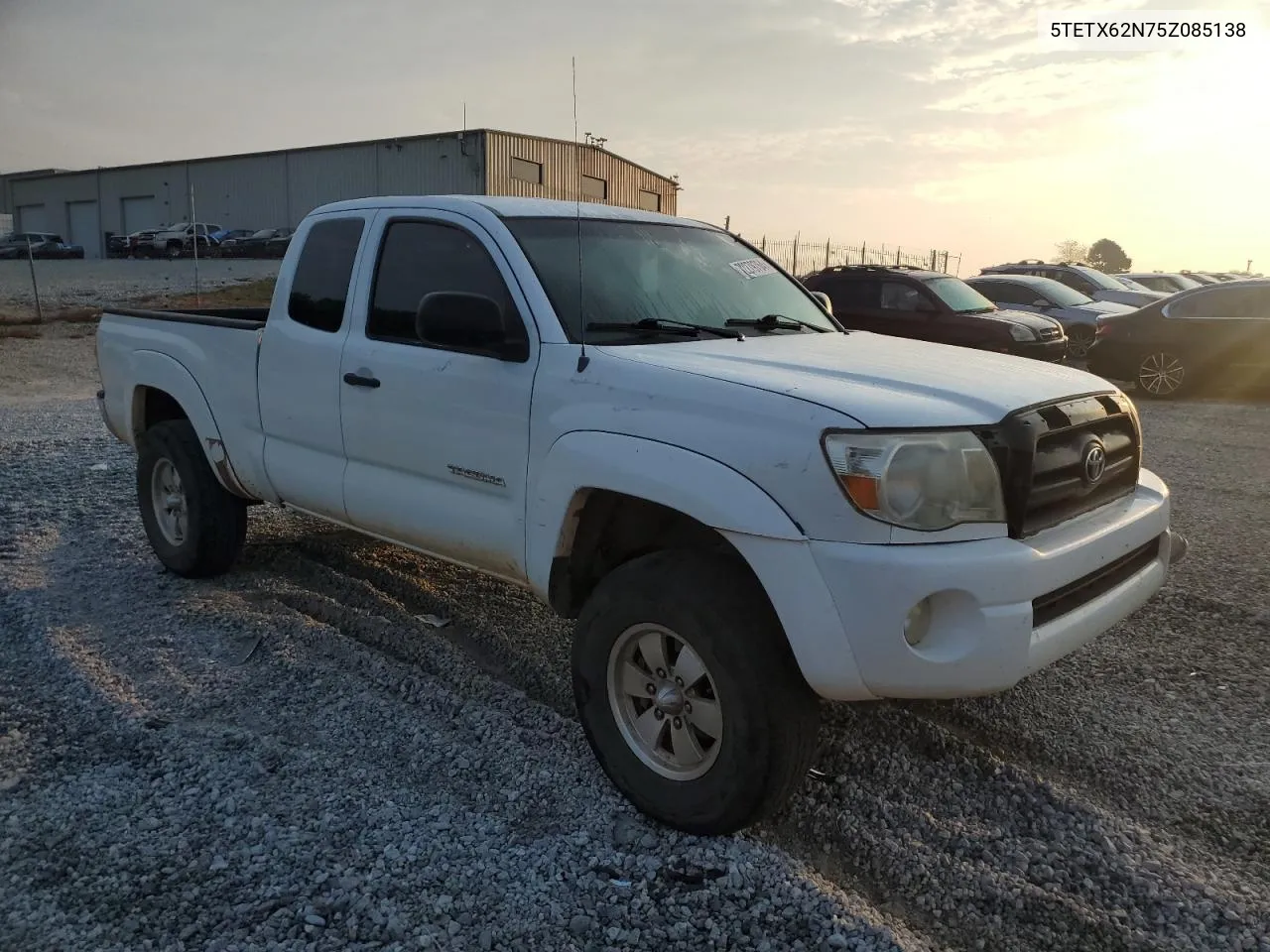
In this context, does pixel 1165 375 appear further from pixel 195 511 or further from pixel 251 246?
pixel 251 246

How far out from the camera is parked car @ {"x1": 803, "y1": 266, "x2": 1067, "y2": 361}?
41.1ft

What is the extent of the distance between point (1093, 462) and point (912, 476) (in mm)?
834

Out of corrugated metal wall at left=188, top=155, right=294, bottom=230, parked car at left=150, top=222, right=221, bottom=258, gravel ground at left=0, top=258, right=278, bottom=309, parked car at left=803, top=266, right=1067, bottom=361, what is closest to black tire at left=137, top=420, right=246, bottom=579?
parked car at left=803, top=266, right=1067, bottom=361

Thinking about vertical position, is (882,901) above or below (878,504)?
below

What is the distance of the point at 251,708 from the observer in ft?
12.6

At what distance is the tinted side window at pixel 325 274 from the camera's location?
14.3 feet

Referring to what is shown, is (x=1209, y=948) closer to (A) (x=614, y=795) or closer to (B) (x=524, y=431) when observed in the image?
(A) (x=614, y=795)

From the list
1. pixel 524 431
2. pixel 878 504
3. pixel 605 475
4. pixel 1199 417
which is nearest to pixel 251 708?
pixel 524 431

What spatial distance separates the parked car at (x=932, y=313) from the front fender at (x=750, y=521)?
9998 millimetres

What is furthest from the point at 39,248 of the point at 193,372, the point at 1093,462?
the point at 1093,462

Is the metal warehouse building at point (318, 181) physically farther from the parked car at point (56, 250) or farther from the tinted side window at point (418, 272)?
the tinted side window at point (418, 272)

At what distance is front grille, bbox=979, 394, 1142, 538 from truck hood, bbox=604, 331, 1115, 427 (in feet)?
0.17

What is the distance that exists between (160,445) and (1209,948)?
5.04m

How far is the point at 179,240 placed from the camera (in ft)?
124
